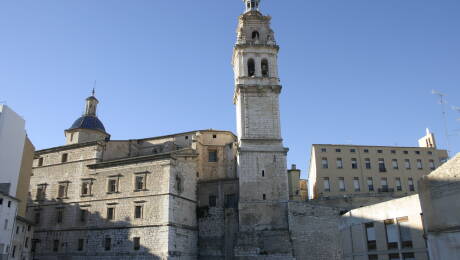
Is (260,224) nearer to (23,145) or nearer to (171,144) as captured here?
(171,144)

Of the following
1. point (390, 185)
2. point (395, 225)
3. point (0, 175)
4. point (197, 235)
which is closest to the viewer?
point (395, 225)

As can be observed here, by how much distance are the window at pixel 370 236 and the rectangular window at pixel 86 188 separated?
26.1 meters

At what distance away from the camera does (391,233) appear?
18.4m

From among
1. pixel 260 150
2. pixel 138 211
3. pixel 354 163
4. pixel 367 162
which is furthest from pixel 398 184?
pixel 138 211

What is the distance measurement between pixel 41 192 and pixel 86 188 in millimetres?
5330

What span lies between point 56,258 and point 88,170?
808 cm

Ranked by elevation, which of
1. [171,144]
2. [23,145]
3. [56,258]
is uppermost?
[171,144]

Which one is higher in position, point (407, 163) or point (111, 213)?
A: point (407, 163)

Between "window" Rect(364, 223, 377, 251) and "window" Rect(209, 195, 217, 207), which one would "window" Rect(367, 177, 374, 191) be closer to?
"window" Rect(209, 195, 217, 207)

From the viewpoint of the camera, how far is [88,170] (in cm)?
3834

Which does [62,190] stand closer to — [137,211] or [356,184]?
[137,211]

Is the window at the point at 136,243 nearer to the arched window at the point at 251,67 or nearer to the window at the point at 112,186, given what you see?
the window at the point at 112,186

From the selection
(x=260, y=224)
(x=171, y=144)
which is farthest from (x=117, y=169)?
(x=260, y=224)

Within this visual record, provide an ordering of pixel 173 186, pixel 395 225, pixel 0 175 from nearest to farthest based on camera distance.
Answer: pixel 395 225 → pixel 0 175 → pixel 173 186
